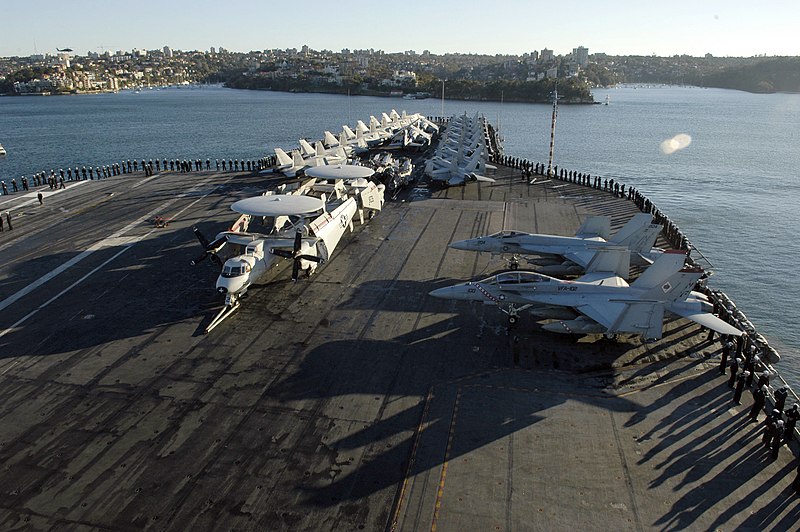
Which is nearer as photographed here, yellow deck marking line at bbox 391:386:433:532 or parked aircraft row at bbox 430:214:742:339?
yellow deck marking line at bbox 391:386:433:532

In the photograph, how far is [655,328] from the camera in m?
24.6

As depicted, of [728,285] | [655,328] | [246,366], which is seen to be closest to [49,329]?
[246,366]

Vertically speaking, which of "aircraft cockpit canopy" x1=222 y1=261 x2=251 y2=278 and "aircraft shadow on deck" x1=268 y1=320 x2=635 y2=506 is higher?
"aircraft cockpit canopy" x1=222 y1=261 x2=251 y2=278

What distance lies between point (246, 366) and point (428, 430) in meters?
9.33

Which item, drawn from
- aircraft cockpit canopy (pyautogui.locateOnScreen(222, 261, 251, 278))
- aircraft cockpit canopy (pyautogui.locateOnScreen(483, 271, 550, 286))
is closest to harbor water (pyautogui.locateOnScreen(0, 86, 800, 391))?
aircraft cockpit canopy (pyautogui.locateOnScreen(483, 271, 550, 286))

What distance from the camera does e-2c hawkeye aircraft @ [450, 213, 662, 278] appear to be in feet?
108

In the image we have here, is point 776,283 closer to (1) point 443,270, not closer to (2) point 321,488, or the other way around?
(1) point 443,270

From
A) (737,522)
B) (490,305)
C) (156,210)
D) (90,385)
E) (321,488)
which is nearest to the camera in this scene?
(737,522)

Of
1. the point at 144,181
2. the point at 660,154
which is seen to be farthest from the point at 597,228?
the point at 660,154

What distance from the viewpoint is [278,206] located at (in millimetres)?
34625

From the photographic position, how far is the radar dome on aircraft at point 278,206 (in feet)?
110

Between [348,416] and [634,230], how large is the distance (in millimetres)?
23377

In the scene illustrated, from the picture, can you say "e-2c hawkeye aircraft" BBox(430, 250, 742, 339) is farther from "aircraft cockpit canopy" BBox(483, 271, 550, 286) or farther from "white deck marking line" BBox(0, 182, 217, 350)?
"white deck marking line" BBox(0, 182, 217, 350)

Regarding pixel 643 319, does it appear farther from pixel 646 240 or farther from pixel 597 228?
pixel 597 228
